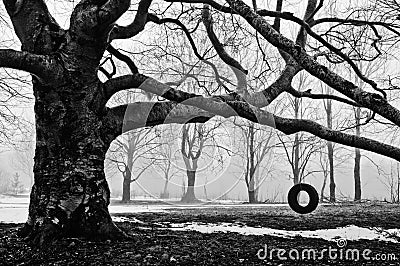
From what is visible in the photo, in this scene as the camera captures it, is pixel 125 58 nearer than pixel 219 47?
Yes

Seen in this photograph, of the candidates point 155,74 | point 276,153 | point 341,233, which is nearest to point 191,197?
point 276,153

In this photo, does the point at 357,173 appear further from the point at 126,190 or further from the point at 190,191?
the point at 126,190

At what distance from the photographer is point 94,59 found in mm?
5117

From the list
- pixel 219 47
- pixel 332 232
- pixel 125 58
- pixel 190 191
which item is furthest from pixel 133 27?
pixel 190 191

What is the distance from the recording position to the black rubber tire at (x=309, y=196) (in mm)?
5879

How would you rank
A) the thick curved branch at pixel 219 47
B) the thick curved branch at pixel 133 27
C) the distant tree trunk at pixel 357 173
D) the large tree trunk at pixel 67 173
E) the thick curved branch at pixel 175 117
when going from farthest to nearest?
1. the distant tree trunk at pixel 357 173
2. the thick curved branch at pixel 219 47
3. the thick curved branch at pixel 133 27
4. the thick curved branch at pixel 175 117
5. the large tree trunk at pixel 67 173

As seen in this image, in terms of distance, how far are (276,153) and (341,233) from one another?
25.9m

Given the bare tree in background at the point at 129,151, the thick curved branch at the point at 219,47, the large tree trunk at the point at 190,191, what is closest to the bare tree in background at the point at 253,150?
the large tree trunk at the point at 190,191

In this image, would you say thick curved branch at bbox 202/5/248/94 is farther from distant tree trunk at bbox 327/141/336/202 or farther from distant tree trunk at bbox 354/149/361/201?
distant tree trunk at bbox 354/149/361/201

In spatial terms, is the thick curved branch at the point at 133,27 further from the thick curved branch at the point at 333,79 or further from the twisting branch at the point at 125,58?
the thick curved branch at the point at 333,79

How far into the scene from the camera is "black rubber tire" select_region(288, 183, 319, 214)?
231 inches

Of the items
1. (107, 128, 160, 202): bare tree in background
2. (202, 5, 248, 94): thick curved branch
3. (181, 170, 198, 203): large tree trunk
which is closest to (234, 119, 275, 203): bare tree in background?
(181, 170, 198, 203): large tree trunk

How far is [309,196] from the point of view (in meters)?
5.93

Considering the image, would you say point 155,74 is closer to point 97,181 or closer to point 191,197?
point 97,181
